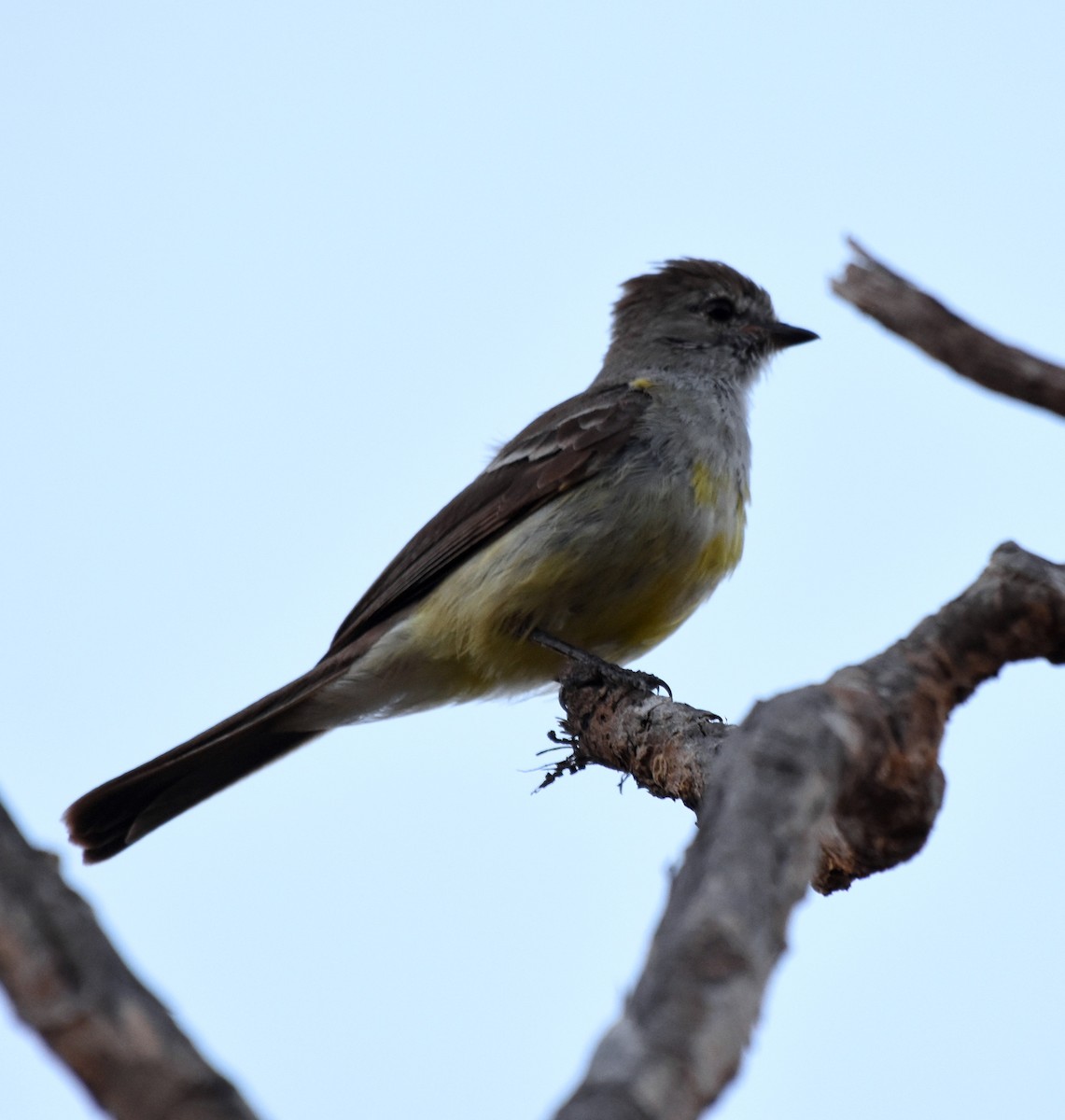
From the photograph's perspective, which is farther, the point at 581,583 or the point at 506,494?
the point at 506,494

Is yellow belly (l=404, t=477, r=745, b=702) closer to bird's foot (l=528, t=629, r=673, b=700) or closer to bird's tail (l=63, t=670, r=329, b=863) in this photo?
bird's foot (l=528, t=629, r=673, b=700)

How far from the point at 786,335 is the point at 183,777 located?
13.9 ft

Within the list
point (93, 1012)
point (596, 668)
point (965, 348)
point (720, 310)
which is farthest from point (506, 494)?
point (93, 1012)

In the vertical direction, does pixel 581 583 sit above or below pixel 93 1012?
above

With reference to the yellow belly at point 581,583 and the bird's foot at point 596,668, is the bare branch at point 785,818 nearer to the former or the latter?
the bird's foot at point 596,668

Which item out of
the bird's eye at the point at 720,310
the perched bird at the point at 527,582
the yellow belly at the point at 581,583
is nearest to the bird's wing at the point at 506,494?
the perched bird at the point at 527,582

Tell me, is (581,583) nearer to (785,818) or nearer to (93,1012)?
(785,818)

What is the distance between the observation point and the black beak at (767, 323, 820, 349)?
8.47 metres

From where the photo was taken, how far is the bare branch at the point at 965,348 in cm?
309

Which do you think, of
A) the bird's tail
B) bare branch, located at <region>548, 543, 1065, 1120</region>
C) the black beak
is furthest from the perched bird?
bare branch, located at <region>548, 543, 1065, 1120</region>

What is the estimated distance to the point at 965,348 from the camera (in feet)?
10.2

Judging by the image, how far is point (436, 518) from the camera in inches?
297

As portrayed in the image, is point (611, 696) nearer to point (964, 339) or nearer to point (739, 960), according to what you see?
point (964, 339)

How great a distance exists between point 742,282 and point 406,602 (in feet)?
9.99
